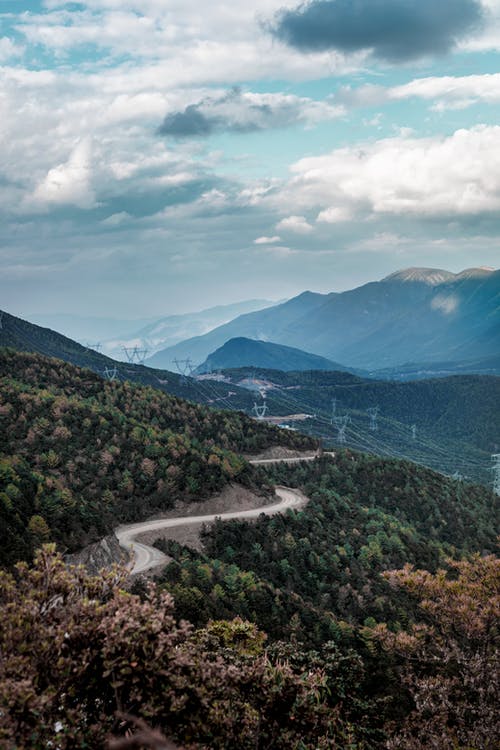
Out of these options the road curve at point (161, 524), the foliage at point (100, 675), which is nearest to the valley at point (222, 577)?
the foliage at point (100, 675)

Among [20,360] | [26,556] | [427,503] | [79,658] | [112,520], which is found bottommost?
[427,503]

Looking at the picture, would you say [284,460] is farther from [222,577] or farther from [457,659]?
[457,659]

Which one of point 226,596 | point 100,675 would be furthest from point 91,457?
point 100,675

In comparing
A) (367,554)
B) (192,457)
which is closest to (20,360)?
(192,457)

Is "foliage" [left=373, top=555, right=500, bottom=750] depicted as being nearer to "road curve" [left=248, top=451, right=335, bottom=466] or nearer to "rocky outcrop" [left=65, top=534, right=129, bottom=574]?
"rocky outcrop" [left=65, top=534, right=129, bottom=574]

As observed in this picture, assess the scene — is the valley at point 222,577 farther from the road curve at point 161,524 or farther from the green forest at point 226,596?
the road curve at point 161,524

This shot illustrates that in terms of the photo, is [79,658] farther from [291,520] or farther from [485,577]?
[291,520]
